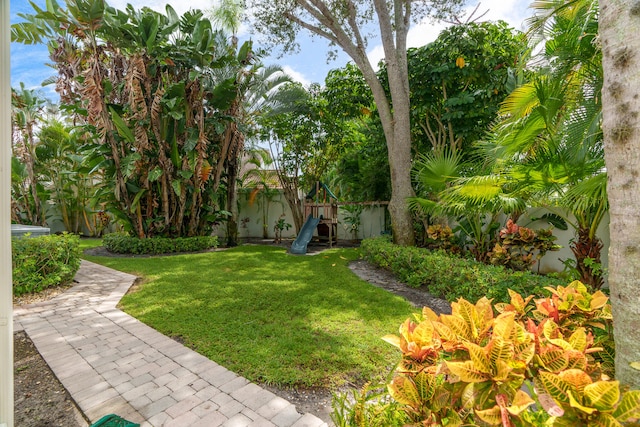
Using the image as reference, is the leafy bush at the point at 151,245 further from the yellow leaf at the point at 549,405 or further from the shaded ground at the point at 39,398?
the yellow leaf at the point at 549,405

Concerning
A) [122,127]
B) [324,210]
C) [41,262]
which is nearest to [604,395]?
[41,262]

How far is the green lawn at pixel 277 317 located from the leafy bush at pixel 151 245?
6.31ft

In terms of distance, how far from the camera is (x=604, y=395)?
830 mm

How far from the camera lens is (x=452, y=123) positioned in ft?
23.0

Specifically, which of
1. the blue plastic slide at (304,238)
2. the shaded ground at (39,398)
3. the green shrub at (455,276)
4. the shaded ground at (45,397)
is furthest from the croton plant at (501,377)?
the blue plastic slide at (304,238)

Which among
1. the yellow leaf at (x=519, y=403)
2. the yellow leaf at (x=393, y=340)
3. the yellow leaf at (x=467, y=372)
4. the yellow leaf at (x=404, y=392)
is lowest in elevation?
the yellow leaf at (x=404, y=392)

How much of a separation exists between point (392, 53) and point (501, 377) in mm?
7124

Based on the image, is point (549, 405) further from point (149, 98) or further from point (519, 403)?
point (149, 98)

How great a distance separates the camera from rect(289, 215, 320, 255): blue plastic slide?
30.3 ft

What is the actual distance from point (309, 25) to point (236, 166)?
15.7ft

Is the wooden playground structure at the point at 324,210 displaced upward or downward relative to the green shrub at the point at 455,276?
upward

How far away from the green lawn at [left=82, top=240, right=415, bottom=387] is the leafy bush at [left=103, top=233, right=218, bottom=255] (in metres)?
1.92

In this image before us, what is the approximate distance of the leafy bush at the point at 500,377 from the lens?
2.81ft

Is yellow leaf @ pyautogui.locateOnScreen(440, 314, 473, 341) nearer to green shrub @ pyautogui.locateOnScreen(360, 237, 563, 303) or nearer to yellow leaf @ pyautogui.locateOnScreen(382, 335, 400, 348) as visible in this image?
yellow leaf @ pyautogui.locateOnScreen(382, 335, 400, 348)
